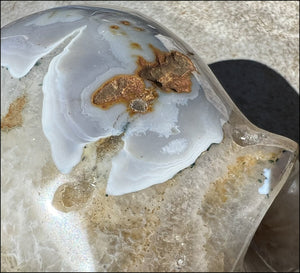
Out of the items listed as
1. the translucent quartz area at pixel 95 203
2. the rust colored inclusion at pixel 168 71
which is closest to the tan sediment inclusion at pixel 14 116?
the translucent quartz area at pixel 95 203

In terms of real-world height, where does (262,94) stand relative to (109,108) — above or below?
below

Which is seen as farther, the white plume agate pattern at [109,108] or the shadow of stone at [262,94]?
the shadow of stone at [262,94]

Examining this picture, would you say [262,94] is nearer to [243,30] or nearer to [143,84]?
[243,30]

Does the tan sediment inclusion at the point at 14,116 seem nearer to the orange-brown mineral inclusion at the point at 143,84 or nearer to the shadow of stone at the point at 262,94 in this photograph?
the orange-brown mineral inclusion at the point at 143,84

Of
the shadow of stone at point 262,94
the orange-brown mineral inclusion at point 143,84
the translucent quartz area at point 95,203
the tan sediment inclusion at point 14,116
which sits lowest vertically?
the shadow of stone at point 262,94

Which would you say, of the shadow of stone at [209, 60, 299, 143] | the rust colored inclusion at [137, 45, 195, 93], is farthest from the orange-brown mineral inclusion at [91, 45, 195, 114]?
the shadow of stone at [209, 60, 299, 143]

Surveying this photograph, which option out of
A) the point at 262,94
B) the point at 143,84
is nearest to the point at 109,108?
the point at 143,84

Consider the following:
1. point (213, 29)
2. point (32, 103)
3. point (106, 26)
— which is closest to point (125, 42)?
point (106, 26)

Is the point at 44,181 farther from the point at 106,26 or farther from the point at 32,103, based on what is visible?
the point at 106,26
